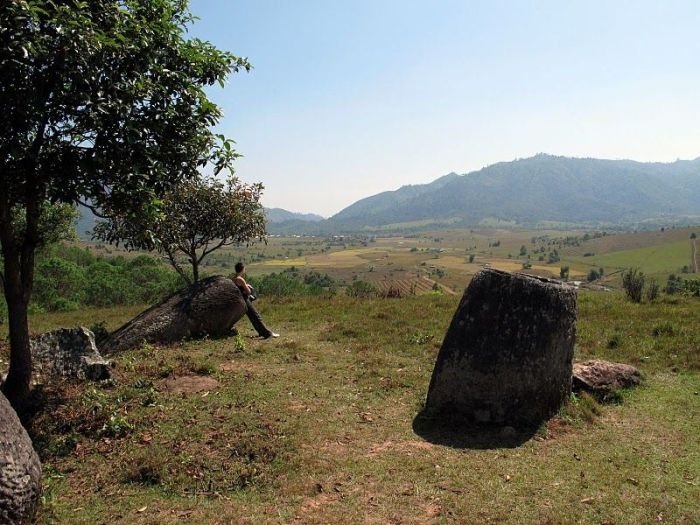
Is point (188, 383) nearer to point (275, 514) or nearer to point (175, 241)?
point (275, 514)

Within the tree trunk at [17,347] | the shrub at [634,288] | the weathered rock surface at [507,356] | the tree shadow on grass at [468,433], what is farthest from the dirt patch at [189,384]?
the shrub at [634,288]

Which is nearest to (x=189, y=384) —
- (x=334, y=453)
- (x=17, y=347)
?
(x=17, y=347)

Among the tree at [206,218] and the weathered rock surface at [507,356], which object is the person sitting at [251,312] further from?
the weathered rock surface at [507,356]

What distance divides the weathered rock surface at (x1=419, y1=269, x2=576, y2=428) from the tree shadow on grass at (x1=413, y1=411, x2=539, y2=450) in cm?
8

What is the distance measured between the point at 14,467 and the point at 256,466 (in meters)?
3.30

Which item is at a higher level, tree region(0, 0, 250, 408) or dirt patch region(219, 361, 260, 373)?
tree region(0, 0, 250, 408)

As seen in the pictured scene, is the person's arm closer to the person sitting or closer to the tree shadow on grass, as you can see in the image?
the person sitting

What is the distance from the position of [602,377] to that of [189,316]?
1199 centimetres

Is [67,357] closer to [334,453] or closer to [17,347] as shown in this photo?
[17,347]

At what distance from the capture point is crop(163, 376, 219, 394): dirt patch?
11.5 metres

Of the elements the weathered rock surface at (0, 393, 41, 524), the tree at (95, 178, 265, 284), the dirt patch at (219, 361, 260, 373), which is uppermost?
the tree at (95, 178, 265, 284)

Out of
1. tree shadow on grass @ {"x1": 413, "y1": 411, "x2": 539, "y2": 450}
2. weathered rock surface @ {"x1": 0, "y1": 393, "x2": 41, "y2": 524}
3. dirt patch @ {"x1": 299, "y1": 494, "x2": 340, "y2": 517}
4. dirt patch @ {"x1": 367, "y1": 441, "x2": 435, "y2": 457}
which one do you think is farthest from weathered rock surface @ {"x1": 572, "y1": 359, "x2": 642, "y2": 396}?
weathered rock surface @ {"x1": 0, "y1": 393, "x2": 41, "y2": 524}

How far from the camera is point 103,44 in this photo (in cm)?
826

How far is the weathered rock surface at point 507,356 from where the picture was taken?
390 inches
